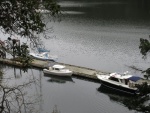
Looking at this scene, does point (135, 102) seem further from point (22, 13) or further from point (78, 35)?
point (78, 35)

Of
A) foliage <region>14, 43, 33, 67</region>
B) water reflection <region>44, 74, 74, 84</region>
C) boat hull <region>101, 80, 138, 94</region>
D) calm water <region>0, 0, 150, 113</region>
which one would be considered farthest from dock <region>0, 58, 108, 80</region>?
foliage <region>14, 43, 33, 67</region>

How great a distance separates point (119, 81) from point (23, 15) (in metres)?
29.0

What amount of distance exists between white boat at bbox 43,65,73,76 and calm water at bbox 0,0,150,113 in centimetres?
100

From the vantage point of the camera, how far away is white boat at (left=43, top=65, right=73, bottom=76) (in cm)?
3588

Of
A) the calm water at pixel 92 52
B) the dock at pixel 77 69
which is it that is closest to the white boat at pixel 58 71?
the dock at pixel 77 69

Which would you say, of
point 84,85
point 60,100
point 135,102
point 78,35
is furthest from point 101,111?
point 78,35

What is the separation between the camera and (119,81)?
33656mm

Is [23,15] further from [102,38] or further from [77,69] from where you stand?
[102,38]

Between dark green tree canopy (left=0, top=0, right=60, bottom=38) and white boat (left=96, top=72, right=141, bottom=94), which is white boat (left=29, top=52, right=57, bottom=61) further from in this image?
dark green tree canopy (left=0, top=0, right=60, bottom=38)

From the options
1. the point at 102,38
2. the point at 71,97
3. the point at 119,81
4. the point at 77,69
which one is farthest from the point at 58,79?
the point at 102,38

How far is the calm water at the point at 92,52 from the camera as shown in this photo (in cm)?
2758

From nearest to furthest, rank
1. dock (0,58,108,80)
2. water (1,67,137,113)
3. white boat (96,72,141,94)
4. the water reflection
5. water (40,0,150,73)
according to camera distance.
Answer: water (1,67,137,113)
white boat (96,72,141,94)
dock (0,58,108,80)
the water reflection
water (40,0,150,73)

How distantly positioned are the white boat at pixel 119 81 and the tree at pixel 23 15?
27.7 meters

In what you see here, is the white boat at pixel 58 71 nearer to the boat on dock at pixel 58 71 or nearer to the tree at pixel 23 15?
the boat on dock at pixel 58 71
